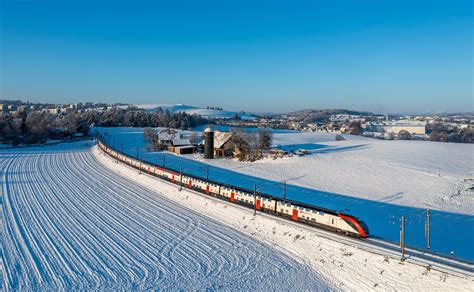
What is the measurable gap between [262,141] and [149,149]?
27.3 meters

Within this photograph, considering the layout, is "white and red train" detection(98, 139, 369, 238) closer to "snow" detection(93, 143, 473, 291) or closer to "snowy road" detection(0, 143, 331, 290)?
"snow" detection(93, 143, 473, 291)

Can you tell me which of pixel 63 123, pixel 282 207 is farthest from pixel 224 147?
pixel 63 123

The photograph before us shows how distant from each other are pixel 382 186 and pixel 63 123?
11598 cm

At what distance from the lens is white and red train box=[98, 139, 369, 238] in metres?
16.7

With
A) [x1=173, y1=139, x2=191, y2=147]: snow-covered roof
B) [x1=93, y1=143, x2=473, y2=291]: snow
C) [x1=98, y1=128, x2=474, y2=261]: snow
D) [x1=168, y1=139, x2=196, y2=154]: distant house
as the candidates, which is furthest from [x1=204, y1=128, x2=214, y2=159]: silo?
[x1=93, y1=143, x2=473, y2=291]: snow

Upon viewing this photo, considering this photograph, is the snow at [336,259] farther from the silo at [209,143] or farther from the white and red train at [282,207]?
the silo at [209,143]

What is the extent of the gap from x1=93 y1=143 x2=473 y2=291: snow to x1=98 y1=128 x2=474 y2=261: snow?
3472 millimetres

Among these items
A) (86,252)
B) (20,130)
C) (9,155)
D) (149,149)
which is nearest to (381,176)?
(86,252)

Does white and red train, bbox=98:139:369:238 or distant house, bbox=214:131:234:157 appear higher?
distant house, bbox=214:131:234:157

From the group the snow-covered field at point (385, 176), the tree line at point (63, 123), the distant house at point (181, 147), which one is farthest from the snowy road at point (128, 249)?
the tree line at point (63, 123)

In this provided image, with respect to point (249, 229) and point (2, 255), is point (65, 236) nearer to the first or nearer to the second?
point (2, 255)

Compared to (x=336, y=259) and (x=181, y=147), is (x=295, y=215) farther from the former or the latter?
(x=181, y=147)

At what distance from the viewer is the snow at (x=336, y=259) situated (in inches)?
489

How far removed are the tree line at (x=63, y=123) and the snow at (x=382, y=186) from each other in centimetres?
5127
